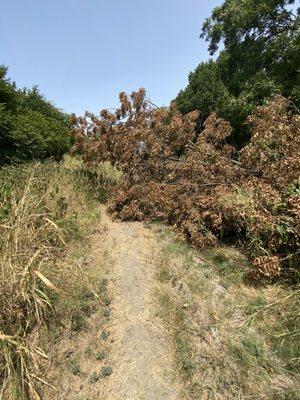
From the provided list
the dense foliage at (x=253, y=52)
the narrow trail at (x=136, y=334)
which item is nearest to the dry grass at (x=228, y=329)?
the narrow trail at (x=136, y=334)

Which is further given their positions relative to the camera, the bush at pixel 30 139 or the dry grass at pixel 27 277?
the bush at pixel 30 139

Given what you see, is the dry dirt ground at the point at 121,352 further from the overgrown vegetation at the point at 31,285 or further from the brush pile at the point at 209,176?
the brush pile at the point at 209,176

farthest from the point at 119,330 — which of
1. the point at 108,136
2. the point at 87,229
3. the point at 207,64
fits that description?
the point at 207,64

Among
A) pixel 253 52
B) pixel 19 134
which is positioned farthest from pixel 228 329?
pixel 253 52

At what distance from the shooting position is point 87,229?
5395 millimetres

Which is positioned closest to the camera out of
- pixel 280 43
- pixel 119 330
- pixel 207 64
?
pixel 119 330

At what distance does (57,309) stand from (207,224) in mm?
2641

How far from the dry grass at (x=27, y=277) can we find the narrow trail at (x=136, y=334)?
0.59 metres

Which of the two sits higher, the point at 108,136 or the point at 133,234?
the point at 108,136

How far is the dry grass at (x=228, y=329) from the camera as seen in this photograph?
2967 millimetres

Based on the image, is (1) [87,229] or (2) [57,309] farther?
(1) [87,229]

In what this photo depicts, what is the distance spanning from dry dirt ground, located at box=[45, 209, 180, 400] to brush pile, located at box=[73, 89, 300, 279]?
1.33m

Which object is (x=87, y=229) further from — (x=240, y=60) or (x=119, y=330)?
(x=240, y=60)

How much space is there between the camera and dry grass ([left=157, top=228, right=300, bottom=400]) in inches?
117
